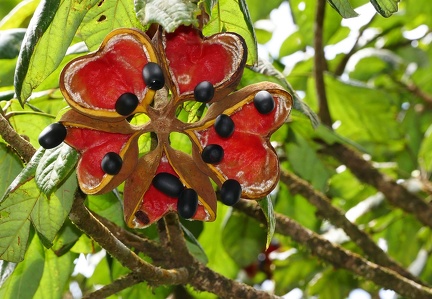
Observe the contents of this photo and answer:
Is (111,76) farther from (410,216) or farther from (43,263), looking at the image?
(410,216)

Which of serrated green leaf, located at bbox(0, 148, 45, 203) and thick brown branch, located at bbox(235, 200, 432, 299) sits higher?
serrated green leaf, located at bbox(0, 148, 45, 203)

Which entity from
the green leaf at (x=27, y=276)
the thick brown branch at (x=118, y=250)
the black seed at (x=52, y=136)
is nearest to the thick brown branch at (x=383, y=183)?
the thick brown branch at (x=118, y=250)

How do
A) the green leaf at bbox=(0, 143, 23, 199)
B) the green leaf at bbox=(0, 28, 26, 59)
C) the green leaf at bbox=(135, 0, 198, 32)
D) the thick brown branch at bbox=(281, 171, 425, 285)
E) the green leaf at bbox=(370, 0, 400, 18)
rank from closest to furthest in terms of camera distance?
the green leaf at bbox=(135, 0, 198, 32) → the green leaf at bbox=(370, 0, 400, 18) → the green leaf at bbox=(0, 143, 23, 199) → the green leaf at bbox=(0, 28, 26, 59) → the thick brown branch at bbox=(281, 171, 425, 285)

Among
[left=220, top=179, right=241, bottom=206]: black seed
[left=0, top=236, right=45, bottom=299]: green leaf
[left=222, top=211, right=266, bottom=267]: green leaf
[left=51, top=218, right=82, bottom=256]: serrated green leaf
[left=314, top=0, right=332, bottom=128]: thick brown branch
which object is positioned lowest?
[left=222, top=211, right=266, bottom=267]: green leaf

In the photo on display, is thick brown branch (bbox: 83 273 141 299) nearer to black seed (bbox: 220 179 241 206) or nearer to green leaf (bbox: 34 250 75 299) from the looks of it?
green leaf (bbox: 34 250 75 299)

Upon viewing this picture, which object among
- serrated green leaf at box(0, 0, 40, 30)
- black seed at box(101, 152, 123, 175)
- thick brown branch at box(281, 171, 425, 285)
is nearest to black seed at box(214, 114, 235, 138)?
black seed at box(101, 152, 123, 175)

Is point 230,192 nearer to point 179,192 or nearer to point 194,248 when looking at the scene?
point 179,192

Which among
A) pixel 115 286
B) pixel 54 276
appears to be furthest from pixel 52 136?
pixel 54 276
